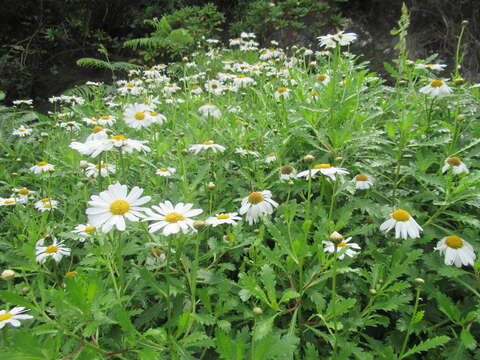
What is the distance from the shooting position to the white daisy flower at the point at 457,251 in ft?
3.28

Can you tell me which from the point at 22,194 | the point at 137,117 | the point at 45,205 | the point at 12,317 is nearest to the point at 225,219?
the point at 12,317

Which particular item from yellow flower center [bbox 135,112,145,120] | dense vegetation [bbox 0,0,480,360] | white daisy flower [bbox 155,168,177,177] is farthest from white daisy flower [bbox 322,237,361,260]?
yellow flower center [bbox 135,112,145,120]

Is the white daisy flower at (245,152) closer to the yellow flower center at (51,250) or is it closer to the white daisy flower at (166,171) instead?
the white daisy flower at (166,171)

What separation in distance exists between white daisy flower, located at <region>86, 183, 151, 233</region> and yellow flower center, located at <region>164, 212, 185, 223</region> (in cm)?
6

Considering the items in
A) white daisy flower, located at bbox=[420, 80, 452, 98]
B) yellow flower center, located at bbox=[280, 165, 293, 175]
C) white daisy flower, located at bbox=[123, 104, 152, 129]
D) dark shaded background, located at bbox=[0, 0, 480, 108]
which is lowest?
dark shaded background, located at bbox=[0, 0, 480, 108]

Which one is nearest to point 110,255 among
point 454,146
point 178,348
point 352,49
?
point 178,348

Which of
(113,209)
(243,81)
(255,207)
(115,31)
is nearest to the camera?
(113,209)

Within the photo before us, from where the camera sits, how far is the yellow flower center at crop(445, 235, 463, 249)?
1026 millimetres

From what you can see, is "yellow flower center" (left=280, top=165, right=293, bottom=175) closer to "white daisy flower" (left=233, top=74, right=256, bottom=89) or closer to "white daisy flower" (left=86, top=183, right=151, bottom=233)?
"white daisy flower" (left=86, top=183, right=151, bottom=233)

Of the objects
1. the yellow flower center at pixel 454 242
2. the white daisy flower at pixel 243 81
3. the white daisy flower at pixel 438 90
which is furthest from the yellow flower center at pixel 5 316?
the white daisy flower at pixel 243 81

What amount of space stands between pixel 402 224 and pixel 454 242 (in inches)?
6.0

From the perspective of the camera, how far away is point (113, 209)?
0.86m

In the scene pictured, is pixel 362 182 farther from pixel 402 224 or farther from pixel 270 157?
pixel 270 157

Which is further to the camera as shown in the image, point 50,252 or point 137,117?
point 137,117
